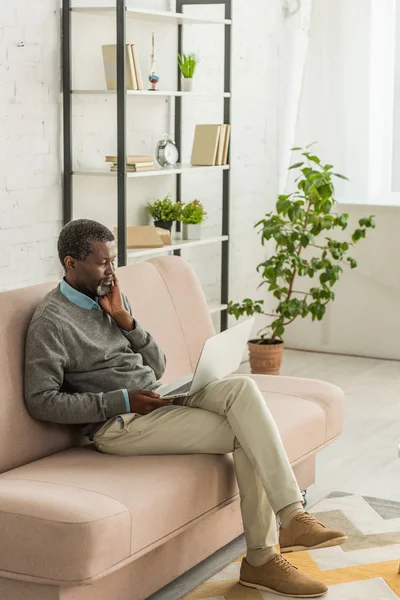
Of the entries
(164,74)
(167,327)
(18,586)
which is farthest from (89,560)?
(164,74)

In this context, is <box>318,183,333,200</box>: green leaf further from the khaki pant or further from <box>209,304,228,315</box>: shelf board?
the khaki pant

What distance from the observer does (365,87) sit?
580 centimetres

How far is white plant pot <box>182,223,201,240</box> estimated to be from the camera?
4922mm

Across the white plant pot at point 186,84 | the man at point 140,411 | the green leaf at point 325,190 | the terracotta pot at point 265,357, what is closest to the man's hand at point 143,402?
the man at point 140,411

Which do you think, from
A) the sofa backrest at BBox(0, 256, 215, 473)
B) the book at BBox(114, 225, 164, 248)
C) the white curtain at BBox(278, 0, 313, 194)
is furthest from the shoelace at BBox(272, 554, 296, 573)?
the white curtain at BBox(278, 0, 313, 194)

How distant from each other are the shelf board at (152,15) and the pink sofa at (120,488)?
1280 millimetres

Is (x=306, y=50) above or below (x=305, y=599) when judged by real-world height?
above

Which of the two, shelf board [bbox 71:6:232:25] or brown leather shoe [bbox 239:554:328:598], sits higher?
shelf board [bbox 71:6:232:25]

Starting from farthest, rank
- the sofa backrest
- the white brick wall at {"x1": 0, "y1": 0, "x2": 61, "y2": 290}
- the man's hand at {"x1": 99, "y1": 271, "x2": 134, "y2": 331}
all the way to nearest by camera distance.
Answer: the white brick wall at {"x1": 0, "y1": 0, "x2": 61, "y2": 290}
the man's hand at {"x1": 99, "y1": 271, "x2": 134, "y2": 331}
the sofa backrest

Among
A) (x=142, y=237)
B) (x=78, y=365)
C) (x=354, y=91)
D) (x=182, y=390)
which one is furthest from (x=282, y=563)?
(x=354, y=91)

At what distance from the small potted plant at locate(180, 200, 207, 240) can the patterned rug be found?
1.80 meters

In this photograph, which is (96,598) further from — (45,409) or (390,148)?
(390,148)

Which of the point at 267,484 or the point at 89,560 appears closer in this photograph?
the point at 89,560

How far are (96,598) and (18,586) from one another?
0.22 meters
